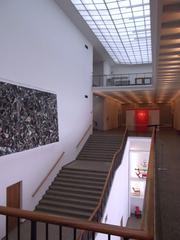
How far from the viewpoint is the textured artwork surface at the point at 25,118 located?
26.0ft

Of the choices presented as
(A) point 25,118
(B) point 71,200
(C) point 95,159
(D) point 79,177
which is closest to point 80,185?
(D) point 79,177

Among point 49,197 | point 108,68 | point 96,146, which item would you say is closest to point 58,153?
point 49,197

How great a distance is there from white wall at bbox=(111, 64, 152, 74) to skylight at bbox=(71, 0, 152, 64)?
10.3 ft

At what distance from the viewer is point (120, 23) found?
14148 millimetres

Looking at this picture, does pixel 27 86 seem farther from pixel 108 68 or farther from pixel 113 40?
pixel 108 68

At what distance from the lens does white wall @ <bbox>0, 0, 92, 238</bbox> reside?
825 centimetres

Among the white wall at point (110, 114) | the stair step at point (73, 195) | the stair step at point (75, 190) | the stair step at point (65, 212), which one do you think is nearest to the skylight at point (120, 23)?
the white wall at point (110, 114)

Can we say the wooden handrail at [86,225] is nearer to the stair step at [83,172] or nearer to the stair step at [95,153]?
the stair step at [83,172]

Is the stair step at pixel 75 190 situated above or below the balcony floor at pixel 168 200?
below

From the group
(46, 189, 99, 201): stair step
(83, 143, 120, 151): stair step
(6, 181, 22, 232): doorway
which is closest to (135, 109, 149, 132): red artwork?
(83, 143, 120, 151): stair step

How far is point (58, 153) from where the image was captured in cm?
1238

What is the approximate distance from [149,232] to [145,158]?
58.2 ft

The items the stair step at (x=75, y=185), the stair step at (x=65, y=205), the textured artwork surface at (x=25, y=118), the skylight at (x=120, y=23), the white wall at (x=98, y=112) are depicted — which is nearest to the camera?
the textured artwork surface at (x=25, y=118)

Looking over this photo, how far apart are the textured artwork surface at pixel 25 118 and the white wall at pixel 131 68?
14.6 m
